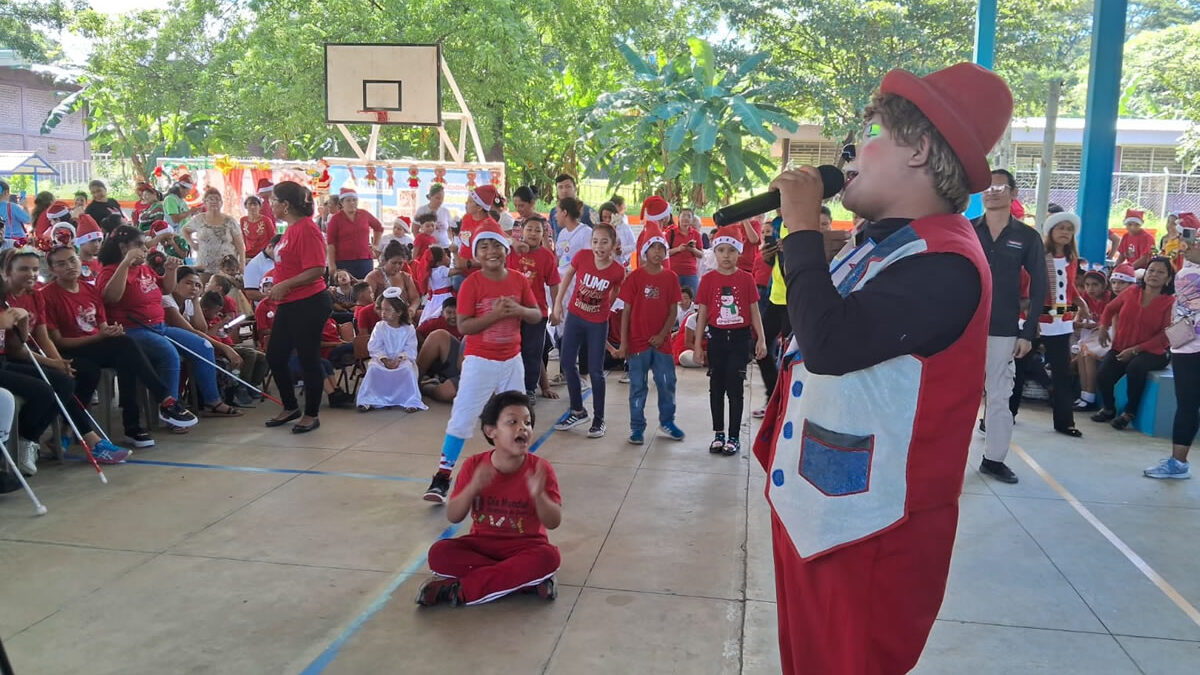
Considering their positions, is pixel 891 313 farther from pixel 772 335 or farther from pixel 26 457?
pixel 772 335

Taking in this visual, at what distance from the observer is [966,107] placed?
1.69 metres

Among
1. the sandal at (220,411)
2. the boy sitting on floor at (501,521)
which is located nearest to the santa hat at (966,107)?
the boy sitting on floor at (501,521)

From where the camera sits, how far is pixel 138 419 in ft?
22.1

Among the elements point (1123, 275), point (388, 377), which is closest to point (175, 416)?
point (388, 377)

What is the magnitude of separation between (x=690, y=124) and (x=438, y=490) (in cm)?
1348

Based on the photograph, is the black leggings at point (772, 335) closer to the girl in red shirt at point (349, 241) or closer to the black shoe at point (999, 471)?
the black shoe at point (999, 471)

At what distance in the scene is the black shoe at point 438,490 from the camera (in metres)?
5.44

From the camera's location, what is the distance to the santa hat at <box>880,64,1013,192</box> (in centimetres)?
167

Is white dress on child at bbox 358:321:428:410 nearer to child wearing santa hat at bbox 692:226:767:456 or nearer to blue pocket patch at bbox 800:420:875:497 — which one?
child wearing santa hat at bbox 692:226:767:456

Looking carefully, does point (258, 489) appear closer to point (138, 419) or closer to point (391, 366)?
point (138, 419)

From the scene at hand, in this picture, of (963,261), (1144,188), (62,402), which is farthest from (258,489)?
(1144,188)

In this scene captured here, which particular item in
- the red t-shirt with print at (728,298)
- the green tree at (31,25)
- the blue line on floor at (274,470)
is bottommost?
the blue line on floor at (274,470)

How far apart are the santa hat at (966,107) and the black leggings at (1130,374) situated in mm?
7300

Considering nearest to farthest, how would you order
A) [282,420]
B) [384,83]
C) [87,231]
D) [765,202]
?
[765,202]
[282,420]
[87,231]
[384,83]
